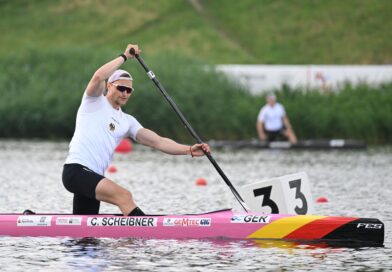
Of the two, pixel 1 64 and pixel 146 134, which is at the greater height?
pixel 1 64

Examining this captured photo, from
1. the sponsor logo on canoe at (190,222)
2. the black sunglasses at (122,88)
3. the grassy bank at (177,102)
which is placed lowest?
the sponsor logo on canoe at (190,222)

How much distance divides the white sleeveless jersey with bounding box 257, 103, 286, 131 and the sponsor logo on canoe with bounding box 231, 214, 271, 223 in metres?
24.3

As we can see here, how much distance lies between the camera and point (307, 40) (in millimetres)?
74250

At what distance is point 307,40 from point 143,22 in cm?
1175

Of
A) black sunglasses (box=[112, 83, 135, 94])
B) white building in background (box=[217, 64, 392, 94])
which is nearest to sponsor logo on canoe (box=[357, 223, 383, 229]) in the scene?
black sunglasses (box=[112, 83, 135, 94])

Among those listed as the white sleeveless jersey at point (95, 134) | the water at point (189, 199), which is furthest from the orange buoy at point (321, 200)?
the white sleeveless jersey at point (95, 134)

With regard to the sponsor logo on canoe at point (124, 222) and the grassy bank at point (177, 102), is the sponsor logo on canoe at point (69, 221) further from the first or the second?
the grassy bank at point (177, 102)

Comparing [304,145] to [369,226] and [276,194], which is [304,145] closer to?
[276,194]

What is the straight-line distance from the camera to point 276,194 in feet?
55.5

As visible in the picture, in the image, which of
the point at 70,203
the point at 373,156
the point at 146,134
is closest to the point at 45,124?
the point at 373,156

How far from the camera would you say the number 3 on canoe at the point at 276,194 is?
16.9 metres

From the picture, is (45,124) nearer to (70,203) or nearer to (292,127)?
(292,127)

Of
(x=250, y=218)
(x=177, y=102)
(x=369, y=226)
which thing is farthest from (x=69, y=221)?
(x=177, y=102)

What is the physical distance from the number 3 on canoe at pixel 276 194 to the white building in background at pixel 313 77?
3020 cm
